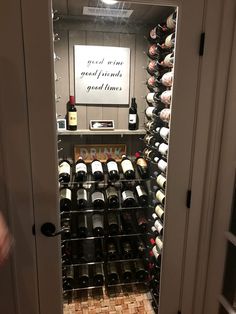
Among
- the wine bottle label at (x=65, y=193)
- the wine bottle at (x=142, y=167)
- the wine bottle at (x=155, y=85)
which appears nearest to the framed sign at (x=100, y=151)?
the wine bottle at (x=142, y=167)

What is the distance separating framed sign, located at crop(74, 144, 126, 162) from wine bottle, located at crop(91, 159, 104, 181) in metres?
0.04

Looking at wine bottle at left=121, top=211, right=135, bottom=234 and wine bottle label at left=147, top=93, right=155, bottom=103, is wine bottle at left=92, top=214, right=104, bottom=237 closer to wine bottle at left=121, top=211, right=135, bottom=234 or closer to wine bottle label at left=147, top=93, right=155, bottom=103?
wine bottle at left=121, top=211, right=135, bottom=234

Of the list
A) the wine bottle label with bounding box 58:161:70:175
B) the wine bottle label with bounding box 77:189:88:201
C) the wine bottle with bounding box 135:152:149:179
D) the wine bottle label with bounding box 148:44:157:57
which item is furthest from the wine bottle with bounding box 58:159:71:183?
the wine bottle label with bounding box 148:44:157:57

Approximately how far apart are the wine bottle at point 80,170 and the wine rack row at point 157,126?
0.47 m

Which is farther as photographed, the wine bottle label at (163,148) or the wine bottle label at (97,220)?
the wine bottle label at (97,220)

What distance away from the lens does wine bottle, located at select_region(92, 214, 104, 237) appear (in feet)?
6.10

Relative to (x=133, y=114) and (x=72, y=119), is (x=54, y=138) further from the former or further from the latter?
(x=133, y=114)

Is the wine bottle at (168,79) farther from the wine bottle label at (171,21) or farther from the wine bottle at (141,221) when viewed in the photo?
the wine bottle at (141,221)

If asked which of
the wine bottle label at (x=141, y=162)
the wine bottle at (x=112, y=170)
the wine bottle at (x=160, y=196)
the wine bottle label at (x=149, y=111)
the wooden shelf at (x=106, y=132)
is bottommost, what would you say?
the wine bottle at (x=160, y=196)

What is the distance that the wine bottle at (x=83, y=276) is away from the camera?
1.92 m

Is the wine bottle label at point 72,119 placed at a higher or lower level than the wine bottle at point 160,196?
higher
